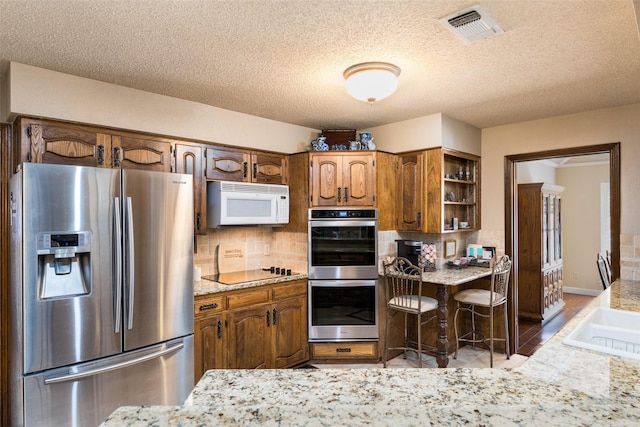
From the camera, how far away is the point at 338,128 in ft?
13.3

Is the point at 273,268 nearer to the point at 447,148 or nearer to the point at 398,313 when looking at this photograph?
the point at 398,313

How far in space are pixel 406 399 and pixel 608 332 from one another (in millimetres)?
1446

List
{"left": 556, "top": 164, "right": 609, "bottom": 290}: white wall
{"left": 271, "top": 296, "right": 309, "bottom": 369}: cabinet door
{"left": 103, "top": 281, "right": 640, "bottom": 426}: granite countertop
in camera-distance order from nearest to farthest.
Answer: {"left": 103, "top": 281, "right": 640, "bottom": 426}: granite countertop
{"left": 271, "top": 296, "right": 309, "bottom": 369}: cabinet door
{"left": 556, "top": 164, "right": 609, "bottom": 290}: white wall

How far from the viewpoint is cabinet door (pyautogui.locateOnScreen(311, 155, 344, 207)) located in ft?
11.8

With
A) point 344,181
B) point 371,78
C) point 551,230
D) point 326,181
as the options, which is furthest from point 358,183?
point 551,230

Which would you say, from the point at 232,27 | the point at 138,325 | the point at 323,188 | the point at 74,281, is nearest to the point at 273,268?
the point at 323,188

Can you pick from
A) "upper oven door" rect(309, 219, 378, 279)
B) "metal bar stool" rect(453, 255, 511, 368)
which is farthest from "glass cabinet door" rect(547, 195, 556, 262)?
"upper oven door" rect(309, 219, 378, 279)

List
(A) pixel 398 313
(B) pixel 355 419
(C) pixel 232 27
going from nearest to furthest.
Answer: (B) pixel 355 419 → (C) pixel 232 27 → (A) pixel 398 313

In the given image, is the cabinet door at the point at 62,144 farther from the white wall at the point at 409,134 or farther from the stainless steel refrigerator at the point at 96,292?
the white wall at the point at 409,134

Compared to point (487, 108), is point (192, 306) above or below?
below

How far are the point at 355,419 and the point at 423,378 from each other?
301 millimetres

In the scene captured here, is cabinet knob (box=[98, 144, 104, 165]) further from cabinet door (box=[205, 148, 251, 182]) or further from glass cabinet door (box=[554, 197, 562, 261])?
glass cabinet door (box=[554, 197, 562, 261])

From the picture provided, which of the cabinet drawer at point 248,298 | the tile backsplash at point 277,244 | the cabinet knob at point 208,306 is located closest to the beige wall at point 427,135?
the tile backsplash at point 277,244

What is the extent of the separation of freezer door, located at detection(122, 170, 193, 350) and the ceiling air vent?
6.20ft
